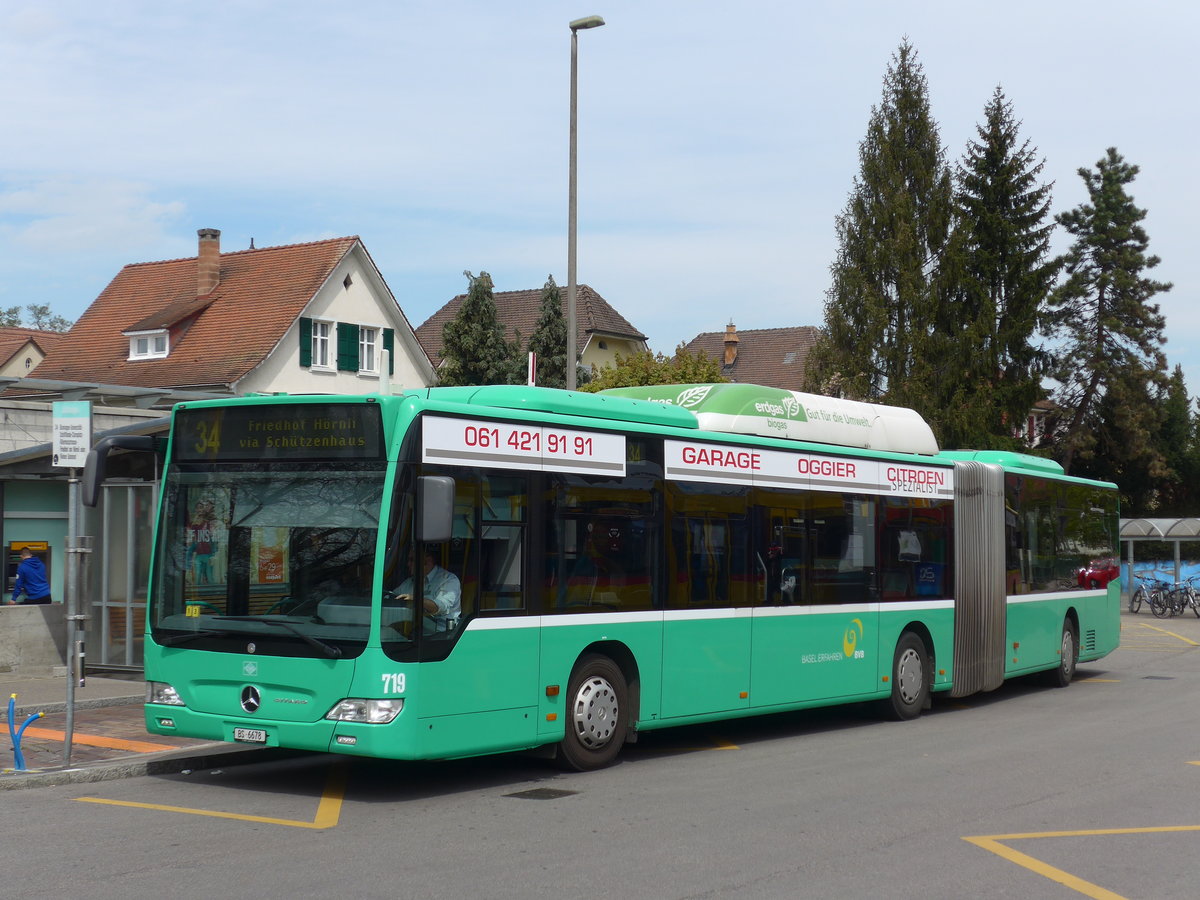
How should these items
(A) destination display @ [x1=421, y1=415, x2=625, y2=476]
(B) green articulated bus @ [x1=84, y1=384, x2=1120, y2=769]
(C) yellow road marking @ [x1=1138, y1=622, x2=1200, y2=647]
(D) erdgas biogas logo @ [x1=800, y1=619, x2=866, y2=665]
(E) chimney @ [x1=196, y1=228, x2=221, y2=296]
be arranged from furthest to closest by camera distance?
(E) chimney @ [x1=196, y1=228, x2=221, y2=296] < (C) yellow road marking @ [x1=1138, y1=622, x2=1200, y2=647] < (D) erdgas biogas logo @ [x1=800, y1=619, x2=866, y2=665] < (A) destination display @ [x1=421, y1=415, x2=625, y2=476] < (B) green articulated bus @ [x1=84, y1=384, x2=1120, y2=769]

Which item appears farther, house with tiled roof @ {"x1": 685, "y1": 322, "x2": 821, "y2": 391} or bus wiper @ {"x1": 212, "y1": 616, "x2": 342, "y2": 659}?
house with tiled roof @ {"x1": 685, "y1": 322, "x2": 821, "y2": 391}

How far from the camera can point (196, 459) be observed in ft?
34.6

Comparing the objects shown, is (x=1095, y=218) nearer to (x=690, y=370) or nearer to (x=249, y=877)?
(x=690, y=370)

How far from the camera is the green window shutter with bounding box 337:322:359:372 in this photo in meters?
45.9

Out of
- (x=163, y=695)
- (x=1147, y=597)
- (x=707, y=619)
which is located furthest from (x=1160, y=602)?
(x=163, y=695)

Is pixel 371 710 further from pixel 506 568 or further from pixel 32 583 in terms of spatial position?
pixel 32 583

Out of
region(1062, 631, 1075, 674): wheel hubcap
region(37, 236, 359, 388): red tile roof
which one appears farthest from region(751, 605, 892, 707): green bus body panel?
region(37, 236, 359, 388): red tile roof

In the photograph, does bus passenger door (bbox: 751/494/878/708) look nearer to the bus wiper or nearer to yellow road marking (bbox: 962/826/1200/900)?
yellow road marking (bbox: 962/826/1200/900)

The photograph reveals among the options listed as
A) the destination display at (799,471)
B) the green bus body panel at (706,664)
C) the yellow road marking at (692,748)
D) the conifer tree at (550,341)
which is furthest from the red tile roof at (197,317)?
the green bus body panel at (706,664)

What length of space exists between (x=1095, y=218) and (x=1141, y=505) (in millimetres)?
13340

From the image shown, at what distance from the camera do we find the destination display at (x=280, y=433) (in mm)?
9820

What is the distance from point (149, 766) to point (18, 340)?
7268 centimetres

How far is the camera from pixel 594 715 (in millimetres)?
11312

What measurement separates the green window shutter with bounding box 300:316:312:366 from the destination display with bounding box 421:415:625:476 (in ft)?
112
